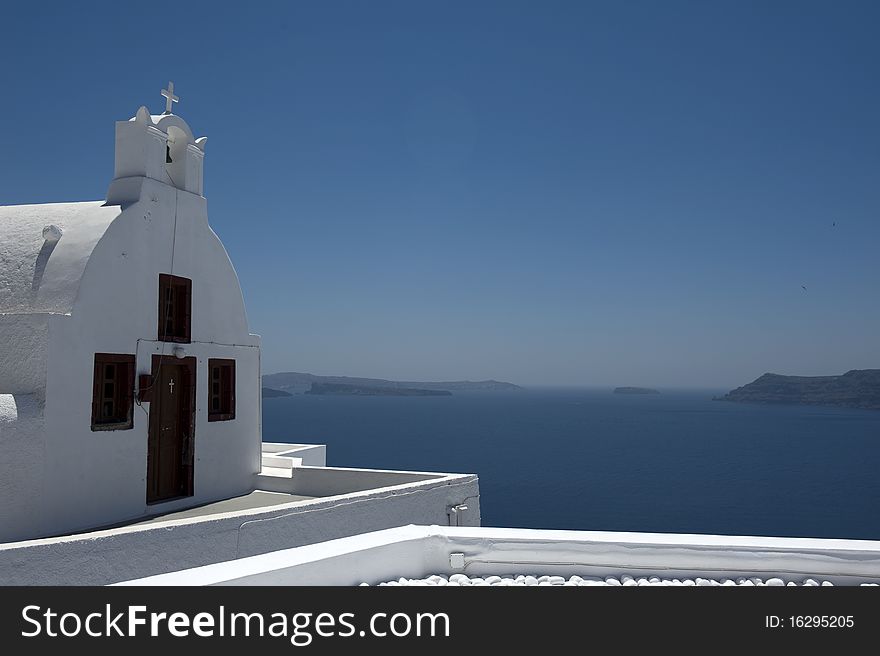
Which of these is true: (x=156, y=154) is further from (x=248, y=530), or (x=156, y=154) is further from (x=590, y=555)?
(x=590, y=555)

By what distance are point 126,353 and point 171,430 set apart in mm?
1756

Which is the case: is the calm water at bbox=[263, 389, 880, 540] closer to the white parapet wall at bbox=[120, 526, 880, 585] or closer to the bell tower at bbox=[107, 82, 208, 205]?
the bell tower at bbox=[107, 82, 208, 205]

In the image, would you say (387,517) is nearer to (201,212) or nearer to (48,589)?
(201,212)

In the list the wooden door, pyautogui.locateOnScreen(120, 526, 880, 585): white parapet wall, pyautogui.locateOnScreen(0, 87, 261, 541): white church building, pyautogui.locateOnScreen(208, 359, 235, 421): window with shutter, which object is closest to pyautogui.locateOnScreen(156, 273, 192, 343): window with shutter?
pyautogui.locateOnScreen(0, 87, 261, 541): white church building

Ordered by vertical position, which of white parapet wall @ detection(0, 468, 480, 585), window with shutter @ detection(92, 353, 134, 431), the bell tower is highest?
the bell tower

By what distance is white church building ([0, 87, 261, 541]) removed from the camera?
31.9 ft

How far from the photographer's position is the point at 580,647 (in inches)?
151

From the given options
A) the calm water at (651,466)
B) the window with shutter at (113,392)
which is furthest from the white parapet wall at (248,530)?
the calm water at (651,466)

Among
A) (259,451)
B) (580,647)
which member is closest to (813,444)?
(259,451)

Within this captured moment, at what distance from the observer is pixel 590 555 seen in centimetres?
495

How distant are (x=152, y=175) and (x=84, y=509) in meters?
5.35

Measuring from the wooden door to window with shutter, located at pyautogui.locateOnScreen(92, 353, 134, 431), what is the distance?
620 mm

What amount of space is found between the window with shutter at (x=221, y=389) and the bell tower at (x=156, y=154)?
3143mm

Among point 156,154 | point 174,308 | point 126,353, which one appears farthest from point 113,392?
point 156,154
